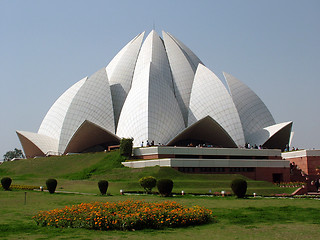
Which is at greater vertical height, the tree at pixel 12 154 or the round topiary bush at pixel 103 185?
the tree at pixel 12 154

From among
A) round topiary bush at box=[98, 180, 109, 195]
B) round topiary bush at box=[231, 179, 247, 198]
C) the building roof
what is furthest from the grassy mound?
the building roof

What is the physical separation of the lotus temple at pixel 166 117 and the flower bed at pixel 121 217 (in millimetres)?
20030

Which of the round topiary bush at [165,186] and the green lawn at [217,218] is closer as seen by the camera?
the green lawn at [217,218]

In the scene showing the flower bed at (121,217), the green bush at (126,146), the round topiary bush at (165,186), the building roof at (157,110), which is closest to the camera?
the flower bed at (121,217)

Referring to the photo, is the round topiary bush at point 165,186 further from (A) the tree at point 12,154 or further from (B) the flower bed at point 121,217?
(A) the tree at point 12,154

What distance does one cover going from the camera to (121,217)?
34.8ft

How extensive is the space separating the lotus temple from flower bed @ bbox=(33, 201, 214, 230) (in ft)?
65.7

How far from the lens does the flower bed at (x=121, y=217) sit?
1050cm

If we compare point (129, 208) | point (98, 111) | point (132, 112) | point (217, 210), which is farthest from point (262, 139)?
point (129, 208)

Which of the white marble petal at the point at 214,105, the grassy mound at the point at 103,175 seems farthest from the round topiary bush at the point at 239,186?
the white marble petal at the point at 214,105

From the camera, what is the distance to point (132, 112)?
39312 millimetres

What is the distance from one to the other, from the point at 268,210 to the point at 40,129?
38.6m

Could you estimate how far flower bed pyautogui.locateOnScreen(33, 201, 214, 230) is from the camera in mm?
10500

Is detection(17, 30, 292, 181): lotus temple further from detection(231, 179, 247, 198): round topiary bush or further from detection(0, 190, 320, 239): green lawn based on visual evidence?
detection(0, 190, 320, 239): green lawn
